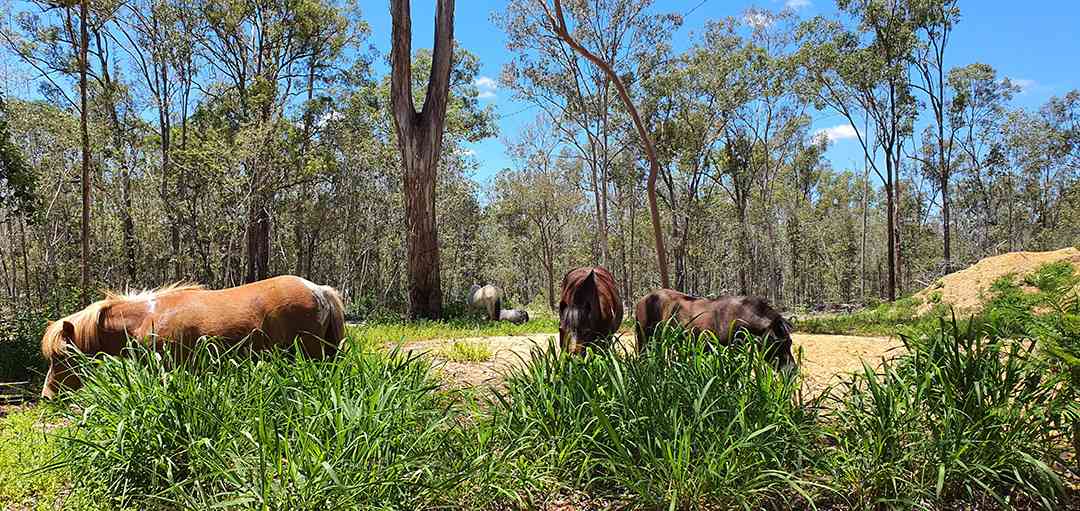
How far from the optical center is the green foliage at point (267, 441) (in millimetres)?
2711

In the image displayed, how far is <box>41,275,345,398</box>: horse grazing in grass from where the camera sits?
4.97 metres

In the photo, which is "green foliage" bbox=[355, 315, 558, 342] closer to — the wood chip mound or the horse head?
the horse head

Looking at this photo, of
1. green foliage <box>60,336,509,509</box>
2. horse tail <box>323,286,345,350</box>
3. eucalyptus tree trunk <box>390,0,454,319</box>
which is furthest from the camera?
eucalyptus tree trunk <box>390,0,454,319</box>

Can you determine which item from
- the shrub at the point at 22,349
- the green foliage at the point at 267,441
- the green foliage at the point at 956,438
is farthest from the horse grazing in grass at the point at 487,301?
the green foliage at the point at 956,438

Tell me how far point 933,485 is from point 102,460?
14.1ft

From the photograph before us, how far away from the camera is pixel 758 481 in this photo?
3.06 m

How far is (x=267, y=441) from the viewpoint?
2.82 m

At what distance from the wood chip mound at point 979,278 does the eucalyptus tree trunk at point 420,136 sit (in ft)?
41.9

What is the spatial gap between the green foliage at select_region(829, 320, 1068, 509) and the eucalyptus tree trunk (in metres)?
12.0

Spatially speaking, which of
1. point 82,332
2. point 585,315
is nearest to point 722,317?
point 585,315

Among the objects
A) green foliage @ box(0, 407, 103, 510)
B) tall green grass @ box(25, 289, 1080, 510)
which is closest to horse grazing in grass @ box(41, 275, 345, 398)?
green foliage @ box(0, 407, 103, 510)

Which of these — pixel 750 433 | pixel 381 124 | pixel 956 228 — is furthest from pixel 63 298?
pixel 956 228

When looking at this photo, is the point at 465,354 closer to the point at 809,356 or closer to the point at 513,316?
the point at 809,356

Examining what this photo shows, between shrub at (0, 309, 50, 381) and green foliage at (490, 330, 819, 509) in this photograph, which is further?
shrub at (0, 309, 50, 381)
